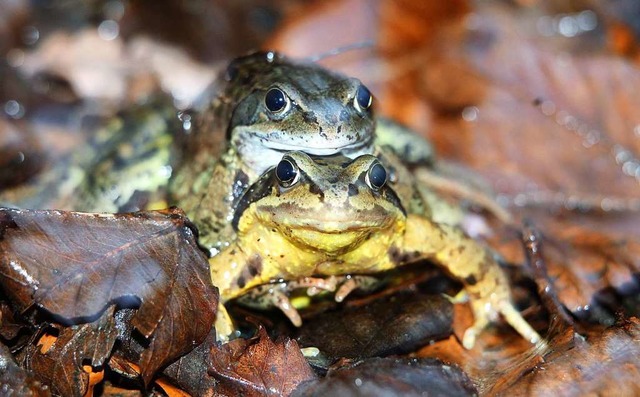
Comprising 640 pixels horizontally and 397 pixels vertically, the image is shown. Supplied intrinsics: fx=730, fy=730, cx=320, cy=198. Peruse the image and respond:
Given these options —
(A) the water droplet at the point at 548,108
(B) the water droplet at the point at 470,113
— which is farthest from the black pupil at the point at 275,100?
(A) the water droplet at the point at 548,108

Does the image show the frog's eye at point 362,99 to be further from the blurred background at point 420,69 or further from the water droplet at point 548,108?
the water droplet at point 548,108

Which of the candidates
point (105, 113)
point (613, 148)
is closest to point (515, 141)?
point (613, 148)

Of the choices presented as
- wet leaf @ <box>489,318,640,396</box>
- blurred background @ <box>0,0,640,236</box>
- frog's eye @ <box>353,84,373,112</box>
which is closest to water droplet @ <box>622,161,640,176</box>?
blurred background @ <box>0,0,640,236</box>

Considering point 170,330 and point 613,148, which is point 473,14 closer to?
point 613,148

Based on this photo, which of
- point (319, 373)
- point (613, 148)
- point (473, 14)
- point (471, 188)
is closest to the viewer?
point (319, 373)

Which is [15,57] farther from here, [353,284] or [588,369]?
[588,369]

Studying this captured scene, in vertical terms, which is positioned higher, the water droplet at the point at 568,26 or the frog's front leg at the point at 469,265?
the frog's front leg at the point at 469,265
